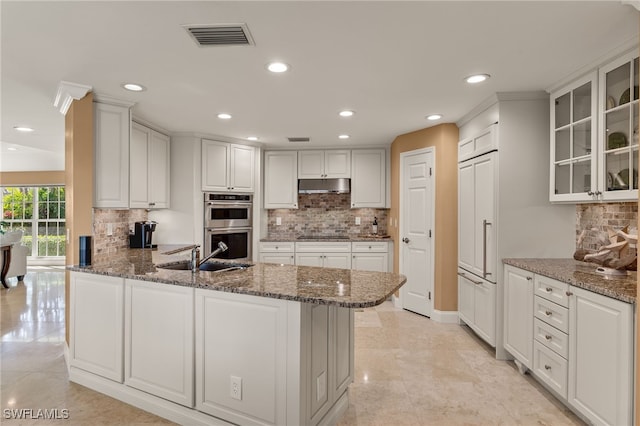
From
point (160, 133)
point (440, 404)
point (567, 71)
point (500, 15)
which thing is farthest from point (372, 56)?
point (160, 133)

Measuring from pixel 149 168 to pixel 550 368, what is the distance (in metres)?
4.30

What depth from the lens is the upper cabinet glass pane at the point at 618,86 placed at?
2.27m

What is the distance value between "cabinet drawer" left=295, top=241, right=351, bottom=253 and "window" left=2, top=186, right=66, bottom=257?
262 inches

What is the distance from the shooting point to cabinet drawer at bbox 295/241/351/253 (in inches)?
213

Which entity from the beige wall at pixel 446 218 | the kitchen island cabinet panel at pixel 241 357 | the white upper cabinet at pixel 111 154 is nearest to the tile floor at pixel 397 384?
the beige wall at pixel 446 218

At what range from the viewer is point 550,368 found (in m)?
2.51

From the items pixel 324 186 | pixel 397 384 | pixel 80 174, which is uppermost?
pixel 324 186

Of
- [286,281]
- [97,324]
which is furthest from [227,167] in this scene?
[286,281]

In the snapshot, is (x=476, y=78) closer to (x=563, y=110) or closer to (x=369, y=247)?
(x=563, y=110)

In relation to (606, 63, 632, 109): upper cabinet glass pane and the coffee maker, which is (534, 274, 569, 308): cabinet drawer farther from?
the coffee maker

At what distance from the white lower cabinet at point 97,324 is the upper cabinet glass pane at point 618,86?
11.5 feet

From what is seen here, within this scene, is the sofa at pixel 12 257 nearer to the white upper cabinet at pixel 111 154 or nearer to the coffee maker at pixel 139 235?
the coffee maker at pixel 139 235

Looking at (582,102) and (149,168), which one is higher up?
(582,102)

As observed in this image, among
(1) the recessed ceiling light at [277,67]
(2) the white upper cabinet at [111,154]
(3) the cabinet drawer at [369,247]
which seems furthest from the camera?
(3) the cabinet drawer at [369,247]
